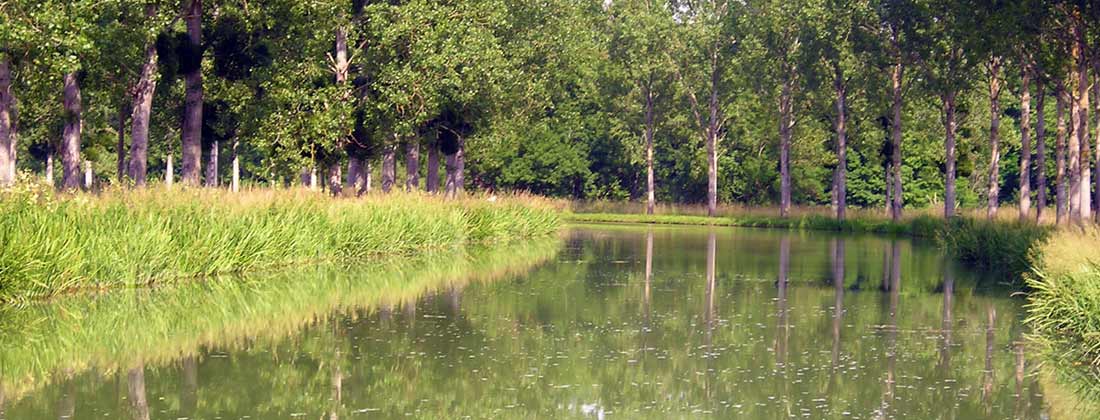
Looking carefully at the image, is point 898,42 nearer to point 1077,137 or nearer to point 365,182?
point 1077,137

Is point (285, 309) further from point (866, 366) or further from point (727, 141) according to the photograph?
point (727, 141)

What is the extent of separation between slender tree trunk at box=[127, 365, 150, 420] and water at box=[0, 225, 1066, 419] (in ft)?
0.15

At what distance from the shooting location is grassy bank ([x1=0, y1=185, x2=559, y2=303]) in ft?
72.0

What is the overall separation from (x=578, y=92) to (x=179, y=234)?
7482 cm

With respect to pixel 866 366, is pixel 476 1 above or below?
above

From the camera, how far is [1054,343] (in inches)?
777

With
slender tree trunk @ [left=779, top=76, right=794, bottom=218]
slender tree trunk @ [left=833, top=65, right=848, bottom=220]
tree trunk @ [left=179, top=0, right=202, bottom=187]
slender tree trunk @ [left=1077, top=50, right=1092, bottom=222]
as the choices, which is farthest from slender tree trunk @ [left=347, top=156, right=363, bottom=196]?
slender tree trunk @ [left=779, top=76, right=794, bottom=218]

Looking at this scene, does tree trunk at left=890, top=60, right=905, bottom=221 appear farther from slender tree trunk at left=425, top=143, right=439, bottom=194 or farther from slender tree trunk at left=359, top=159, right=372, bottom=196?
slender tree trunk at left=359, top=159, right=372, bottom=196

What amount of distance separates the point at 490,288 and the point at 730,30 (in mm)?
58936

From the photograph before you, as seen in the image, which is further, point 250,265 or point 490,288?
point 250,265

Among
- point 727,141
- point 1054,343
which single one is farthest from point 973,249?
point 727,141

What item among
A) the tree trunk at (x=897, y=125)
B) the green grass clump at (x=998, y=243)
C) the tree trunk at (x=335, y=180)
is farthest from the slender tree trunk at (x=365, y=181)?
the tree trunk at (x=897, y=125)

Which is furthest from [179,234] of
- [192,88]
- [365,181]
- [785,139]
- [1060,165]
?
[785,139]

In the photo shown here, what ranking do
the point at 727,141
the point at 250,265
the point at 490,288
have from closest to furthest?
the point at 490,288
the point at 250,265
the point at 727,141
